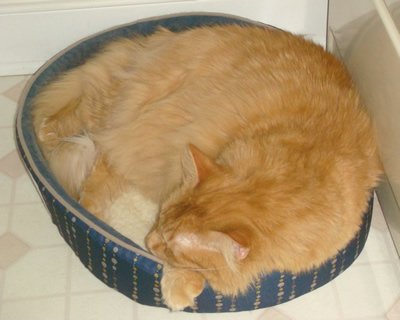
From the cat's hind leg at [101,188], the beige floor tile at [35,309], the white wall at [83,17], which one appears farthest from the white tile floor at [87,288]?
the white wall at [83,17]

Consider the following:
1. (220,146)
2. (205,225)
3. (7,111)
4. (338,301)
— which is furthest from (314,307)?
(7,111)

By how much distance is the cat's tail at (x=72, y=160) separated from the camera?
193 cm

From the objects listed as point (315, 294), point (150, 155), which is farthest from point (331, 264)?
point (150, 155)

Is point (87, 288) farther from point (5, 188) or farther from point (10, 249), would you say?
point (5, 188)

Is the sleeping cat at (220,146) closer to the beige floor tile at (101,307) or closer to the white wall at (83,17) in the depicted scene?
the beige floor tile at (101,307)

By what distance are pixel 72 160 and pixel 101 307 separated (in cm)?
52

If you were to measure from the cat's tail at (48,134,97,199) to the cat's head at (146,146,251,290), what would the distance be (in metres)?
0.62

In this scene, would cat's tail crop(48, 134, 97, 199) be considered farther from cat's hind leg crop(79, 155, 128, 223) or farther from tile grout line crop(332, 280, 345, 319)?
tile grout line crop(332, 280, 345, 319)

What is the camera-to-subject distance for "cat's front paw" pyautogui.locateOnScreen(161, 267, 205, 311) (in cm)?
147

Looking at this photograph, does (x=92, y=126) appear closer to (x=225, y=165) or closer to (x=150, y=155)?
(x=150, y=155)

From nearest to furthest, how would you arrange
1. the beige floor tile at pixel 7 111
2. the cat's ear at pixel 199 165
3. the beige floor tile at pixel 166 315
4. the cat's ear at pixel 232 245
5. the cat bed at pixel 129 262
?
1. the cat's ear at pixel 232 245
2. the cat's ear at pixel 199 165
3. the cat bed at pixel 129 262
4. the beige floor tile at pixel 166 315
5. the beige floor tile at pixel 7 111

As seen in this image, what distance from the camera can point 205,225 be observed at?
1252mm

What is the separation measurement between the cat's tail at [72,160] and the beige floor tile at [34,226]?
19 cm

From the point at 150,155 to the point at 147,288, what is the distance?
47cm
